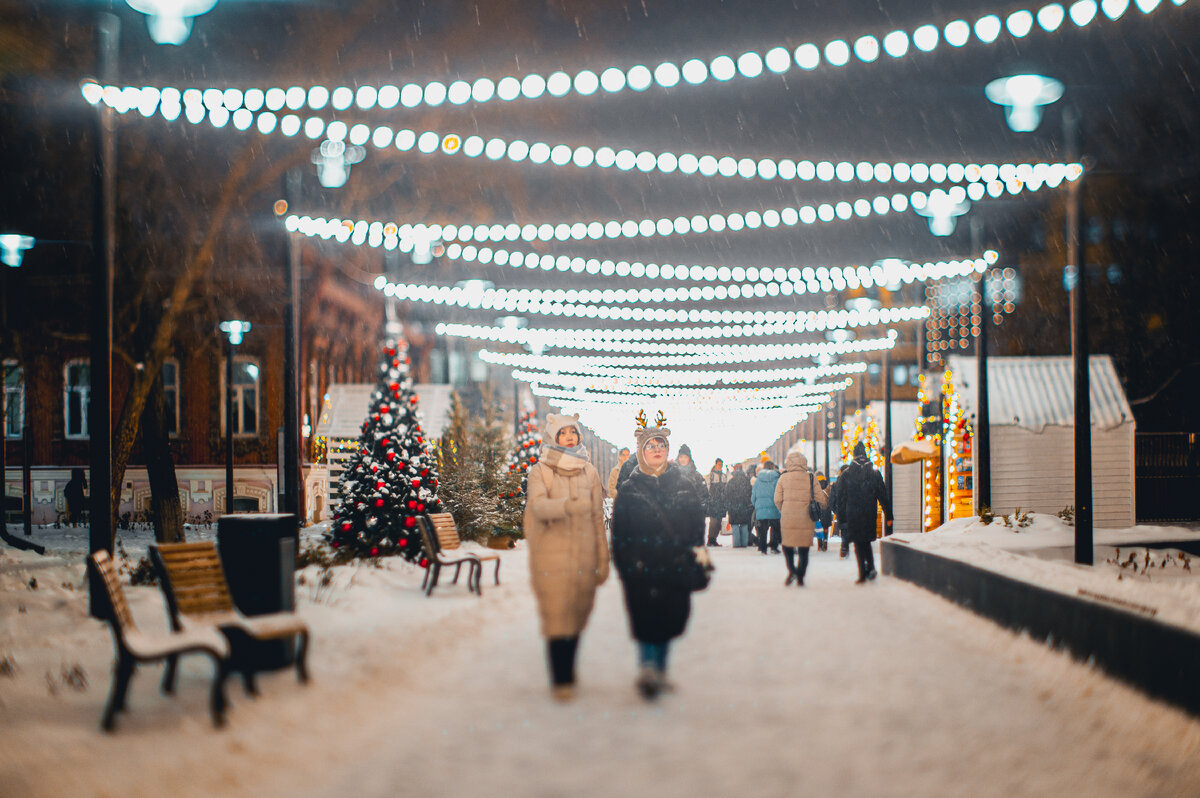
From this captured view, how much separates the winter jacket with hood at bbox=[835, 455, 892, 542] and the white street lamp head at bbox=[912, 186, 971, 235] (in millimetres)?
Result: 3562

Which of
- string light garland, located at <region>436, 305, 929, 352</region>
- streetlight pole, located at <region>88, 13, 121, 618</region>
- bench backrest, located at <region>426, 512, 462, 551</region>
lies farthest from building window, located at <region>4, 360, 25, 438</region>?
streetlight pole, located at <region>88, 13, 121, 618</region>

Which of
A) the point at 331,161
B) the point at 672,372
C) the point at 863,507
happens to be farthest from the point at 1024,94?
the point at 672,372

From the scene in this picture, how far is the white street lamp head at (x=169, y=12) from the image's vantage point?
9562 millimetres

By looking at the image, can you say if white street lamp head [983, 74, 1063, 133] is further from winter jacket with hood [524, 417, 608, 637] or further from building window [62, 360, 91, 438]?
building window [62, 360, 91, 438]

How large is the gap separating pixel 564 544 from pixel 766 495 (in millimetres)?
15738

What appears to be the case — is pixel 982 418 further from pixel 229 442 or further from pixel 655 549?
pixel 229 442

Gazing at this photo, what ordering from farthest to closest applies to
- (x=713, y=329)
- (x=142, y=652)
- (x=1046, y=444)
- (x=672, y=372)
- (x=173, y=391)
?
(x=173, y=391)
(x=672, y=372)
(x=713, y=329)
(x=1046, y=444)
(x=142, y=652)

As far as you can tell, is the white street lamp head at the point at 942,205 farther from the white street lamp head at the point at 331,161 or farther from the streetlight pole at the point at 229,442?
the streetlight pole at the point at 229,442

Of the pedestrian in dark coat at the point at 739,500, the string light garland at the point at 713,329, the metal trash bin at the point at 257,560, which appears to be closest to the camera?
the metal trash bin at the point at 257,560

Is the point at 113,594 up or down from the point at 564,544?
down

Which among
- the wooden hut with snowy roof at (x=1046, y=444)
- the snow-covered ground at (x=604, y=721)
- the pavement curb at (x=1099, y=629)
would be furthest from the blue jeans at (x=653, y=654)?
the wooden hut with snowy roof at (x=1046, y=444)

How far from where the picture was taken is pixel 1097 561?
1819 centimetres

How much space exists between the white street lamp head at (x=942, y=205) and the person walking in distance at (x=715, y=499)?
494 inches

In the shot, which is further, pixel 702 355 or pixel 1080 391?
pixel 702 355
